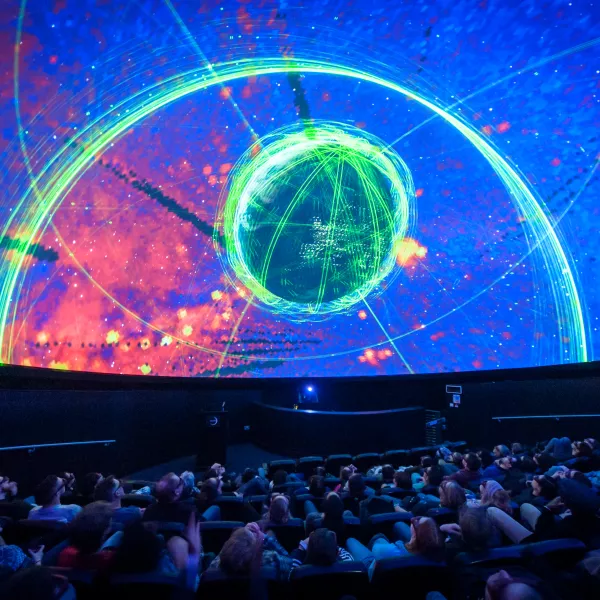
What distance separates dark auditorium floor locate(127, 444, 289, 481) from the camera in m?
6.99

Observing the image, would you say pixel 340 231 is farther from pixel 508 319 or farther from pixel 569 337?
pixel 569 337

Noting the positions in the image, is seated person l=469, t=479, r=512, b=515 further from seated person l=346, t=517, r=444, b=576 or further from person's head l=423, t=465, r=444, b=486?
person's head l=423, t=465, r=444, b=486

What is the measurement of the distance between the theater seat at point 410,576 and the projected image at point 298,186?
5802 mm

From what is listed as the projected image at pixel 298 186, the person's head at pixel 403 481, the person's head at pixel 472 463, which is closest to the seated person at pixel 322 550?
the person's head at pixel 403 481

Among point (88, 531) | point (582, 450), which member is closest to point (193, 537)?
point (88, 531)

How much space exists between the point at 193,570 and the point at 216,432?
5009 millimetres

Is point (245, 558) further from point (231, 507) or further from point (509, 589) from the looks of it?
point (231, 507)

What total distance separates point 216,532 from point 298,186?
659 centimetres

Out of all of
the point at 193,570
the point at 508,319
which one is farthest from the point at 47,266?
the point at 508,319

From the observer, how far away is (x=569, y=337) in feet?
23.4

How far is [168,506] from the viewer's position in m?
2.70

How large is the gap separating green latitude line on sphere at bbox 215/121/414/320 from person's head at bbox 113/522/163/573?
252 inches

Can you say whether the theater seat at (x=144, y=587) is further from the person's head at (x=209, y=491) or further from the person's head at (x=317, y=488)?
the person's head at (x=317, y=488)

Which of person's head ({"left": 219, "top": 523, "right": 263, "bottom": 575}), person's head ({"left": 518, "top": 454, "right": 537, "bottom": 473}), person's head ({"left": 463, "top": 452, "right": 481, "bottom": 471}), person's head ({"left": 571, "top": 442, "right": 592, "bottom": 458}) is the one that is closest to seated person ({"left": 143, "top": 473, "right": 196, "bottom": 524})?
person's head ({"left": 219, "top": 523, "right": 263, "bottom": 575})
